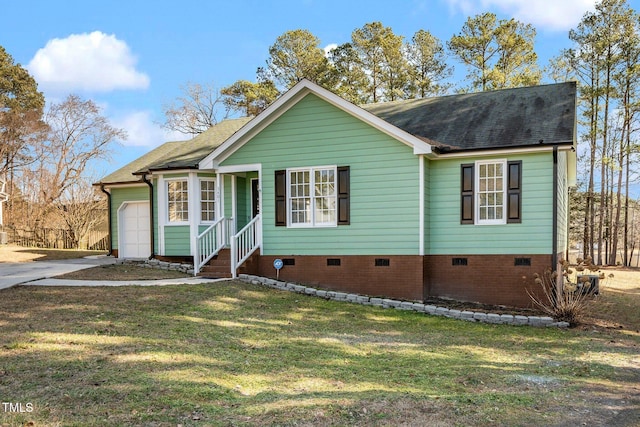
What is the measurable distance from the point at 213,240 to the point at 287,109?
4950 millimetres

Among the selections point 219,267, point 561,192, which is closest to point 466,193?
point 561,192

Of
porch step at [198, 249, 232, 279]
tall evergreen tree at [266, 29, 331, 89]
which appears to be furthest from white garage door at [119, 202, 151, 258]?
tall evergreen tree at [266, 29, 331, 89]

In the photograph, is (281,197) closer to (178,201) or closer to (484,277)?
(178,201)

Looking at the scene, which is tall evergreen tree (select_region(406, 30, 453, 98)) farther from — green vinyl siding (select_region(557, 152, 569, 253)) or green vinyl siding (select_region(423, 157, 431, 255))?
green vinyl siding (select_region(423, 157, 431, 255))

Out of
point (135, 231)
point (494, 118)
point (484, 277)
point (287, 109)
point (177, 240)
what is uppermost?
point (287, 109)

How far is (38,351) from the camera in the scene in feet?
21.7

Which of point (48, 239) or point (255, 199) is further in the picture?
point (48, 239)

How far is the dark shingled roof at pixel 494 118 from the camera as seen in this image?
13.1 metres

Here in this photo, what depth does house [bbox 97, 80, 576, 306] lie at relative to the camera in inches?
508

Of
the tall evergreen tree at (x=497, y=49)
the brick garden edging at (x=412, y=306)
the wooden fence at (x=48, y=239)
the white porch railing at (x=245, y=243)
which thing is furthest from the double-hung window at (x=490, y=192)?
the wooden fence at (x=48, y=239)

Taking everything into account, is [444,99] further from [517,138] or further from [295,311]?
[295,311]

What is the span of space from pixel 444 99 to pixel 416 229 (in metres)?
6.37

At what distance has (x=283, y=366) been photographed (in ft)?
22.5

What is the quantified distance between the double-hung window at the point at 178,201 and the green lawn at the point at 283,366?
19.2 feet
